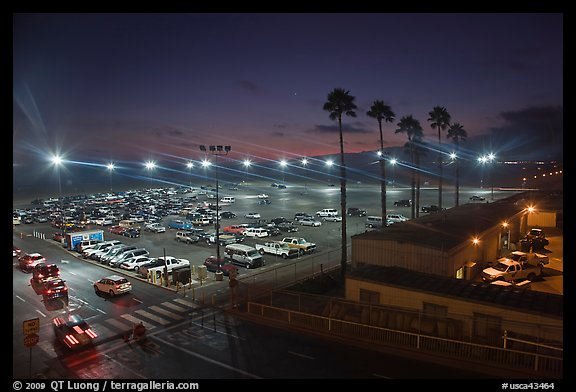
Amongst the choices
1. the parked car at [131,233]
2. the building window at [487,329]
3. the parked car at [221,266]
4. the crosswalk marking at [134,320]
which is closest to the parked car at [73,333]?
the crosswalk marking at [134,320]

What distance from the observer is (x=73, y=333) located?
18.2 m

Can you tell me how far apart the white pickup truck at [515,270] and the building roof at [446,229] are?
8.91ft

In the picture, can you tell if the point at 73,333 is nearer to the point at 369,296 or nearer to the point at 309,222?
the point at 369,296

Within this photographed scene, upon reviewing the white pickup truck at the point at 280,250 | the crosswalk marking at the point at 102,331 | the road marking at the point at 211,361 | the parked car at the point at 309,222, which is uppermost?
the parked car at the point at 309,222

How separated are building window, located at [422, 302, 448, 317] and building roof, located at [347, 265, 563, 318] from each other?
0.65m

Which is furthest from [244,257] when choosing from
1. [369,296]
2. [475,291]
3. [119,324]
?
[475,291]

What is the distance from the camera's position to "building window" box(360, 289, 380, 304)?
2036 centimetres

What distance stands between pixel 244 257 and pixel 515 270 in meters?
21.6

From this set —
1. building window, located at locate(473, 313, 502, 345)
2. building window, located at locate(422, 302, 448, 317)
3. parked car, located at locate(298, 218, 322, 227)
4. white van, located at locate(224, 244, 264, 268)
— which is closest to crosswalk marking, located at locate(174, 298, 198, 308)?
white van, located at locate(224, 244, 264, 268)

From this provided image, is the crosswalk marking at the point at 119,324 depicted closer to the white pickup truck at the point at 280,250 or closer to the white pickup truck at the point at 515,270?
the white pickup truck at the point at 280,250

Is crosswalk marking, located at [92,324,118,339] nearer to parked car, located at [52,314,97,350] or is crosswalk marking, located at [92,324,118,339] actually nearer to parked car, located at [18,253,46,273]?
parked car, located at [52,314,97,350]

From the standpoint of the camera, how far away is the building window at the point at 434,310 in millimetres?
17795

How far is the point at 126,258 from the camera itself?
3469 centimetres
